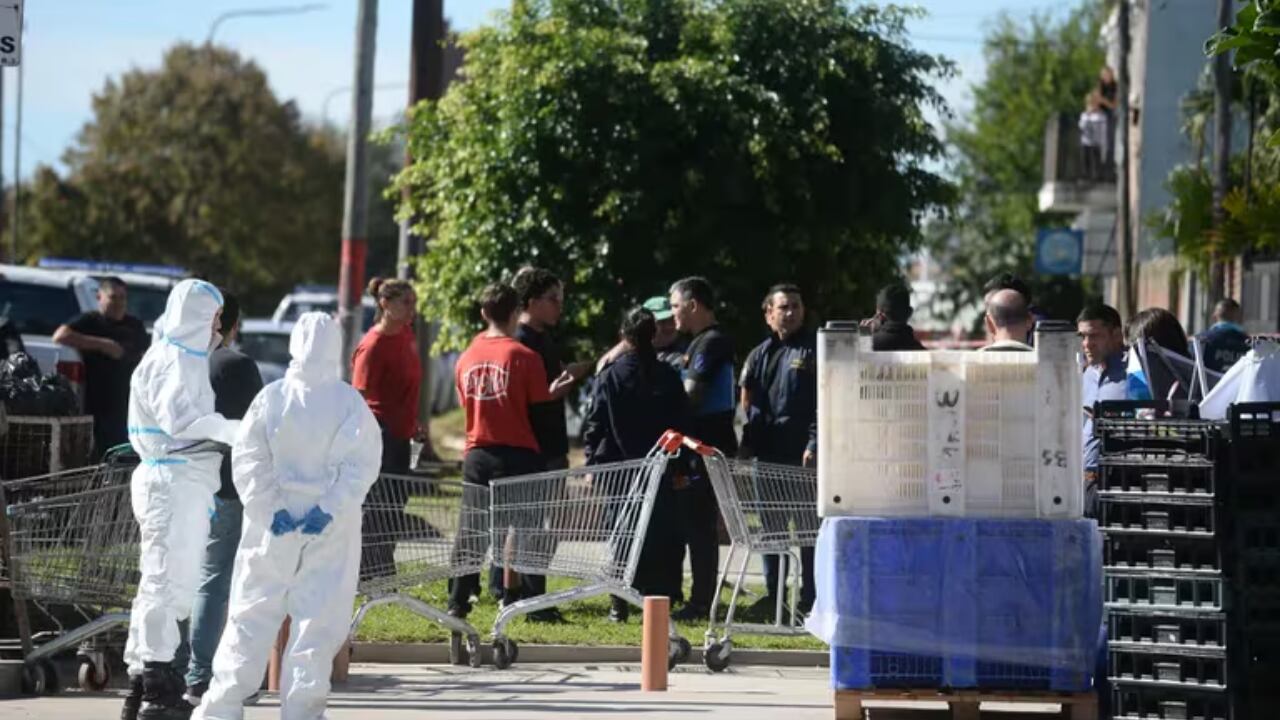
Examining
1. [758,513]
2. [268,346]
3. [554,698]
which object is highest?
[268,346]

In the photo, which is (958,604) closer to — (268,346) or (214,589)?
(214,589)

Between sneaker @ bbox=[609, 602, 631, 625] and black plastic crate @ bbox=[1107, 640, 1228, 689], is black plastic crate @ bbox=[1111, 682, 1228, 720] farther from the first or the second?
sneaker @ bbox=[609, 602, 631, 625]

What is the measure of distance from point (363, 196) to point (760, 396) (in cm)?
795

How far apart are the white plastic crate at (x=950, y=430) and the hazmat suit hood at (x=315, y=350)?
6.85 ft

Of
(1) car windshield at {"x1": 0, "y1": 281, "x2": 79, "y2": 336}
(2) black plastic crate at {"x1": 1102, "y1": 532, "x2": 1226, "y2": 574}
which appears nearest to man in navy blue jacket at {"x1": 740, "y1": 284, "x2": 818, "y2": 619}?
(2) black plastic crate at {"x1": 1102, "y1": 532, "x2": 1226, "y2": 574}

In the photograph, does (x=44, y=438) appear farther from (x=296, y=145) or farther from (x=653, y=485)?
(x=296, y=145)

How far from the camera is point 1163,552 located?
888 cm

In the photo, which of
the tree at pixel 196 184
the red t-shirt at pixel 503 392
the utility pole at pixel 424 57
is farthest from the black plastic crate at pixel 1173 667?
the tree at pixel 196 184

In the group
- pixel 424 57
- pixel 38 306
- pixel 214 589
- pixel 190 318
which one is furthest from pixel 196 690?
pixel 424 57

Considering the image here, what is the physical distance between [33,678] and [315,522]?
2.60 meters

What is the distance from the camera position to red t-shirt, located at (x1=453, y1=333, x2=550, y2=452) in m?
12.8

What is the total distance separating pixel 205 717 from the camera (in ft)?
29.0

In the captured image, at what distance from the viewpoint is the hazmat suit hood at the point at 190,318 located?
31.6ft

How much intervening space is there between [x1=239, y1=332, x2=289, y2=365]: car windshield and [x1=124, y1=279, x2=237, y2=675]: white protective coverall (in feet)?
59.2
